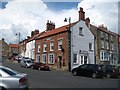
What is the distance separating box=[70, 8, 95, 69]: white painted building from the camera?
1564 inches

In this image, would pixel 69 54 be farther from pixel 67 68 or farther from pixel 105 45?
pixel 105 45

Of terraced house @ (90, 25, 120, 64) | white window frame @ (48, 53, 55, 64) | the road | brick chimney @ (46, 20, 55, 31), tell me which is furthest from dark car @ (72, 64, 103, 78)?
brick chimney @ (46, 20, 55, 31)

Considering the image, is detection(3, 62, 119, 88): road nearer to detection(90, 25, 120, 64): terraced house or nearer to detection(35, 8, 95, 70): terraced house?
detection(35, 8, 95, 70): terraced house

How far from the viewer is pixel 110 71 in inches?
1094

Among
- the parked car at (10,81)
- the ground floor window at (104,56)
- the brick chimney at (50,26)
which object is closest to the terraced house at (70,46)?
the ground floor window at (104,56)

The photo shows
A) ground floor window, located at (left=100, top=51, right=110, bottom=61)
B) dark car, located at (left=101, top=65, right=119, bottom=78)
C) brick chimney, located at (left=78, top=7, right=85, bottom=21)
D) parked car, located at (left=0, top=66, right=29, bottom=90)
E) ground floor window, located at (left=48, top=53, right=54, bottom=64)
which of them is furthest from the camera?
ground floor window, located at (left=100, top=51, right=110, bottom=61)

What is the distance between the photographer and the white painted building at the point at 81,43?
3972cm

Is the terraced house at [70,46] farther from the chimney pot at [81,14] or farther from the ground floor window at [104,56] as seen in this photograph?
the ground floor window at [104,56]

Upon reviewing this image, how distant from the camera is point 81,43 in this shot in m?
41.2

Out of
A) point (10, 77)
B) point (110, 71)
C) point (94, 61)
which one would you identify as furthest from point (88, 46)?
point (10, 77)

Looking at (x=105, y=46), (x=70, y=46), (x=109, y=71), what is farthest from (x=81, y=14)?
(x=109, y=71)

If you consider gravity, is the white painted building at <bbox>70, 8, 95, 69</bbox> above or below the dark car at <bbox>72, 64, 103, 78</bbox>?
above

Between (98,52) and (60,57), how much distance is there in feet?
27.1

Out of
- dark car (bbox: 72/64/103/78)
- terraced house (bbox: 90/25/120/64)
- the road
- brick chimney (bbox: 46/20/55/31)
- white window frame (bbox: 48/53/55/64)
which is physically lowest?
the road
